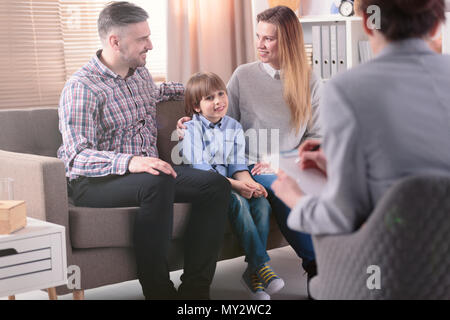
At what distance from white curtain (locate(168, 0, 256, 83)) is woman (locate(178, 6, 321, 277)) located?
1.12m

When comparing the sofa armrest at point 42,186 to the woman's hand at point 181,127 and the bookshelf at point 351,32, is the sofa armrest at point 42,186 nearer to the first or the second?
the woman's hand at point 181,127

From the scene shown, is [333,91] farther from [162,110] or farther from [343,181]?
[162,110]

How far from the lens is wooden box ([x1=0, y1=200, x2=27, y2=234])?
5.83ft

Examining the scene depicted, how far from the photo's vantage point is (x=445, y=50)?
318 centimetres

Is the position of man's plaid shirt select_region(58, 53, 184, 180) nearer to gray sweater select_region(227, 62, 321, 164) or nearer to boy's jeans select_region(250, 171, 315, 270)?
gray sweater select_region(227, 62, 321, 164)

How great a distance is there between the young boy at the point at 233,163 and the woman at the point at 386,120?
4.22 feet

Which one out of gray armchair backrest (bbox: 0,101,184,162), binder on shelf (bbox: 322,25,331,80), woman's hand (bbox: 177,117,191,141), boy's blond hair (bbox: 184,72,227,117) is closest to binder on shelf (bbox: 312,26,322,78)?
binder on shelf (bbox: 322,25,331,80)

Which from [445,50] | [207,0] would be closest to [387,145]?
[445,50]

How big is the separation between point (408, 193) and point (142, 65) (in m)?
1.70

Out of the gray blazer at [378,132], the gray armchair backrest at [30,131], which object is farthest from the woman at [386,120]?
the gray armchair backrest at [30,131]

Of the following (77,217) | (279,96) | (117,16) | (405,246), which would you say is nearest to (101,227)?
(77,217)

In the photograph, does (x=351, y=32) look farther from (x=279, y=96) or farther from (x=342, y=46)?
(x=279, y=96)

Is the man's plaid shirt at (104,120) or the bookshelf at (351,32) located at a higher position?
the bookshelf at (351,32)

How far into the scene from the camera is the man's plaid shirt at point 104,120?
2.17 meters
